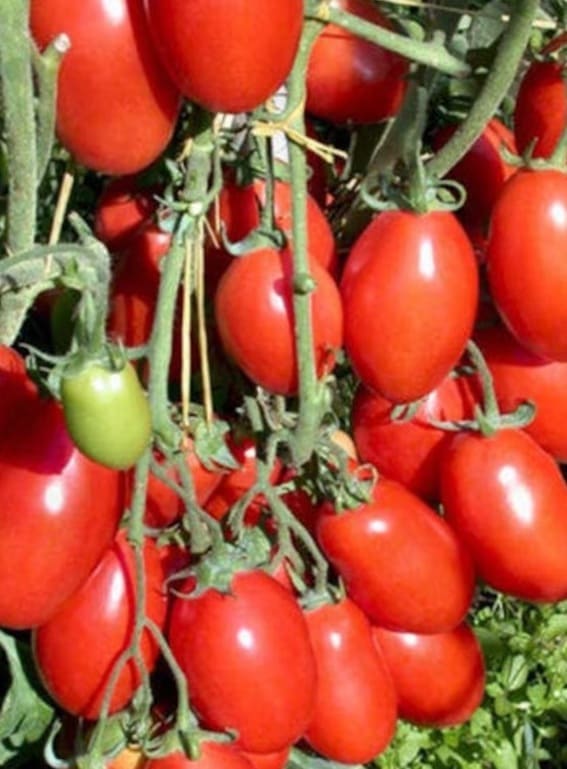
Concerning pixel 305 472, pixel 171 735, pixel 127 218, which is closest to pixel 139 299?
pixel 127 218

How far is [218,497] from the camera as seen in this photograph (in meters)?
1.01

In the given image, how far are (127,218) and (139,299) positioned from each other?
6 cm

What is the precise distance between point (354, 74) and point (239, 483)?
281 mm

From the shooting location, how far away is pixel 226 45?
0.74 m

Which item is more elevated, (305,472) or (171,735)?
(305,472)

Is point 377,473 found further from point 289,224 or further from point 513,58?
point 513,58

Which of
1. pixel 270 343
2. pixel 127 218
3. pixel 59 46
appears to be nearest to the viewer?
pixel 59 46

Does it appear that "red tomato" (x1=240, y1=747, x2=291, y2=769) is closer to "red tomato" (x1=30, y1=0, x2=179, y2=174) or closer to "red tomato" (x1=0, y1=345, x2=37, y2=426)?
"red tomato" (x1=0, y1=345, x2=37, y2=426)

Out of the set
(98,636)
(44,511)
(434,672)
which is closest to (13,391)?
(44,511)

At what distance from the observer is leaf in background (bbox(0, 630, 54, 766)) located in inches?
39.6

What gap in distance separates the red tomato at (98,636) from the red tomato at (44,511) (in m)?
0.05

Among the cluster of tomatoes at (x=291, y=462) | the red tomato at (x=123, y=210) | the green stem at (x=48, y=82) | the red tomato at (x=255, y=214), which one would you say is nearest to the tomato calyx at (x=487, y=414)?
the cluster of tomatoes at (x=291, y=462)

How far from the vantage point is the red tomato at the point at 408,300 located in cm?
90

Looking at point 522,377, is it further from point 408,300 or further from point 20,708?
point 20,708
